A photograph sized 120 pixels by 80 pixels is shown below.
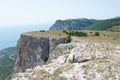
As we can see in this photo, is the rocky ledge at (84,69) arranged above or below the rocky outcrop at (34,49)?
above

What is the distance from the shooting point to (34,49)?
111m

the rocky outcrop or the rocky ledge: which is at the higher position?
the rocky ledge

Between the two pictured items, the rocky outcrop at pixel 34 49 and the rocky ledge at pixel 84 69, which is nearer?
the rocky ledge at pixel 84 69

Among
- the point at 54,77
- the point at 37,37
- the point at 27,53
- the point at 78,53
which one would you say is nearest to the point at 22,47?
the point at 27,53

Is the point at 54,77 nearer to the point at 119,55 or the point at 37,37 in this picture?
the point at 119,55

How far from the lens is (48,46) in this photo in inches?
4117

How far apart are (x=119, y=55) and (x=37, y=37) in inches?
2690

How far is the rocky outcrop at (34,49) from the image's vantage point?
339ft

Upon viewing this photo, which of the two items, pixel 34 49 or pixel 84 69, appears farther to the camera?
pixel 34 49

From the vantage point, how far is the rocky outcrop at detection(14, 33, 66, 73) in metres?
103

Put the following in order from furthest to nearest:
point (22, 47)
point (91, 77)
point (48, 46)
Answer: point (22, 47), point (48, 46), point (91, 77)

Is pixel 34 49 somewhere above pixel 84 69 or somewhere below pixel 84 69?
below

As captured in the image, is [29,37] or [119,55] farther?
[29,37]

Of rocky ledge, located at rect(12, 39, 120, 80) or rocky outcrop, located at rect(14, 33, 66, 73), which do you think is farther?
rocky outcrop, located at rect(14, 33, 66, 73)
